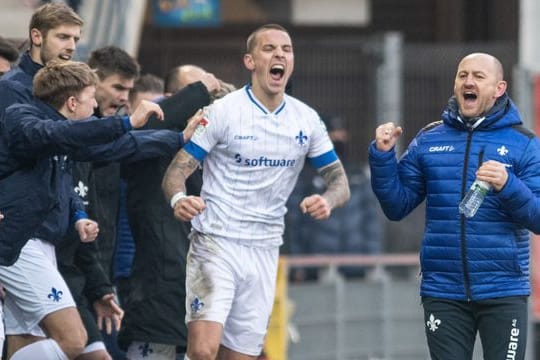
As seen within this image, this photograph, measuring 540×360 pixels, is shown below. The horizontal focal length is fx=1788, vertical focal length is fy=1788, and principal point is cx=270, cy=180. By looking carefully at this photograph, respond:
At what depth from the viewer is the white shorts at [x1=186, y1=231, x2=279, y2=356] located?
35.1 feet

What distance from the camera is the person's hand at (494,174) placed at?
31.4ft

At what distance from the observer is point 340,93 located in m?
22.1

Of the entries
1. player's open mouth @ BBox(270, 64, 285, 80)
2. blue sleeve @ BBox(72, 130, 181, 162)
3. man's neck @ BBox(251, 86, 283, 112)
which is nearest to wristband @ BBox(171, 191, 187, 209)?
blue sleeve @ BBox(72, 130, 181, 162)

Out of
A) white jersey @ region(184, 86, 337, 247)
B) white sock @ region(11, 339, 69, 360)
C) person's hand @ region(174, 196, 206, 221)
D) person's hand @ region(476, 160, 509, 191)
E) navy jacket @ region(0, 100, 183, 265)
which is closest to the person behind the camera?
person's hand @ region(476, 160, 509, 191)

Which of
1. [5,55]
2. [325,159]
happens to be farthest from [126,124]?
[5,55]

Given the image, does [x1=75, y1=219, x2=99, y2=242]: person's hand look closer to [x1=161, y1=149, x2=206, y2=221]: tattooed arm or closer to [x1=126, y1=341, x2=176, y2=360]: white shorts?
[x1=161, y1=149, x2=206, y2=221]: tattooed arm

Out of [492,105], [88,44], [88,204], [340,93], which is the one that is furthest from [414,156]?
[340,93]

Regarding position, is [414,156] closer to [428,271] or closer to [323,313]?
[428,271]

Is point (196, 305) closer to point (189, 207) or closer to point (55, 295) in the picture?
point (189, 207)

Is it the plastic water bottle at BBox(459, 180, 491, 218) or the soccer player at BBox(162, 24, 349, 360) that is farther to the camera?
the soccer player at BBox(162, 24, 349, 360)

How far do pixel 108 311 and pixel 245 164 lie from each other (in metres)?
1.43

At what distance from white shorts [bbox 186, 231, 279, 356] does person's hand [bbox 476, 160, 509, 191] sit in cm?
181

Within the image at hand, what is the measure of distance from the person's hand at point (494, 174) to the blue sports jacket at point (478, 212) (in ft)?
0.58

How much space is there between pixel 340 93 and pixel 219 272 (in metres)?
11.5
